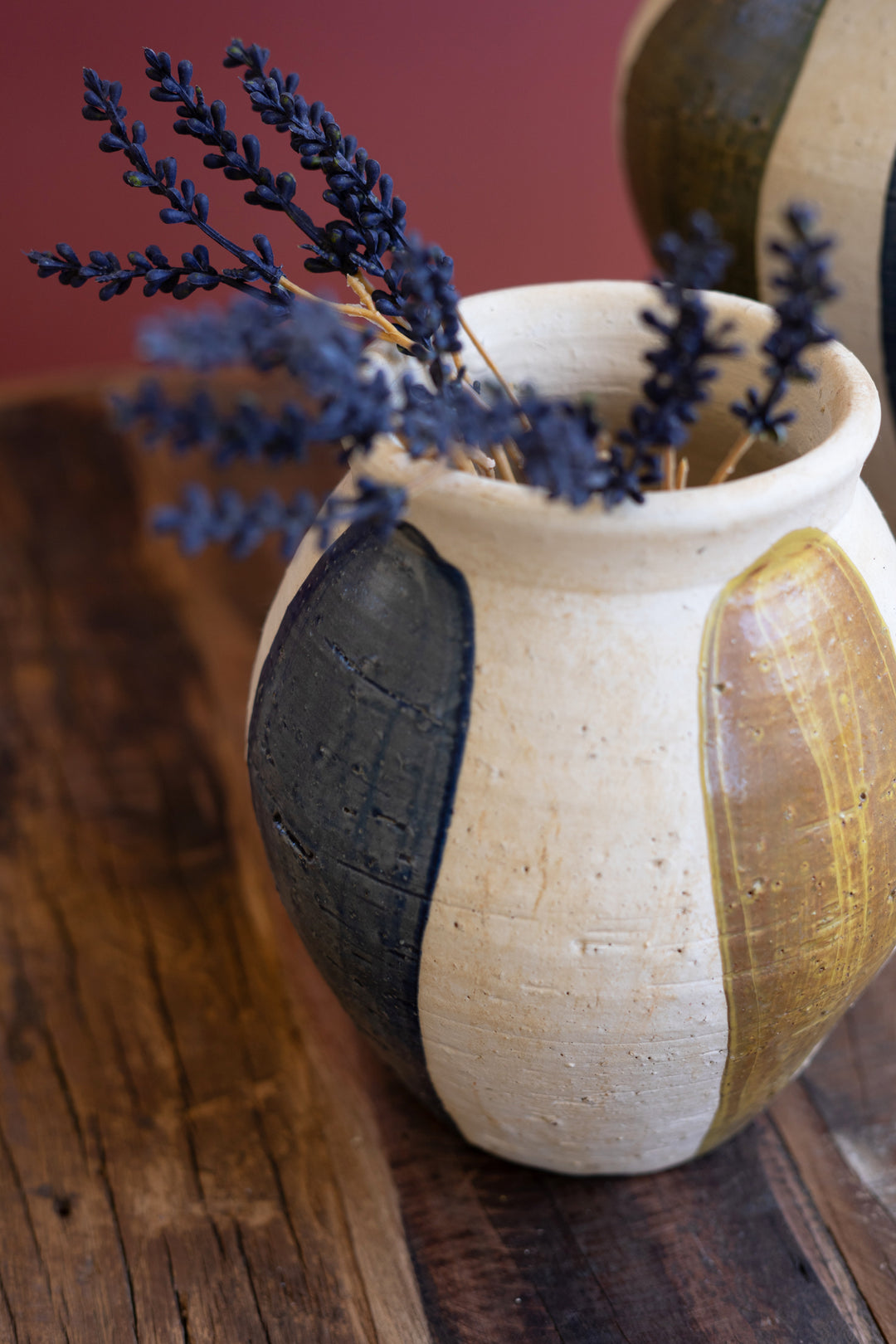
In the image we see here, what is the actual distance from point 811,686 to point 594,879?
14 cm

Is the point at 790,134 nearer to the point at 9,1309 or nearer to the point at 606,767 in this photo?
the point at 606,767

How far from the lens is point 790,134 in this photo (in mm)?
989

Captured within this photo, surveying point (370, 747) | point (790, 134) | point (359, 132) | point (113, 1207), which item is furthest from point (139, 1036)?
point (359, 132)

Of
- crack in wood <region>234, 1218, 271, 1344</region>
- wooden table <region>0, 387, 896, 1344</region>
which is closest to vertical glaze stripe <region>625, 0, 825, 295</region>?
wooden table <region>0, 387, 896, 1344</region>

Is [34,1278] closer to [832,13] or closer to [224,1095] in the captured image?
[224,1095]

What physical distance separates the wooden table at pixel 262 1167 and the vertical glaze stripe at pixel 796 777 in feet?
0.59

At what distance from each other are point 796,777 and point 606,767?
0.09 meters

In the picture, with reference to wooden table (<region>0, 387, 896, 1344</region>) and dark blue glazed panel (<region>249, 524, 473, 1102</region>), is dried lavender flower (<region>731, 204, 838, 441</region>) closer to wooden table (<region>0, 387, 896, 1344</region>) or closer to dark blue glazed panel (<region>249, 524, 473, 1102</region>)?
dark blue glazed panel (<region>249, 524, 473, 1102</region>)

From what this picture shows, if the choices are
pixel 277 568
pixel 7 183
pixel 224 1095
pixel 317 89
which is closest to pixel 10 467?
pixel 277 568

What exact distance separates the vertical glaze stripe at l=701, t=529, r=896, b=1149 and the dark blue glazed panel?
0.13m

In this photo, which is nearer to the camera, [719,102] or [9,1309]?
[9,1309]

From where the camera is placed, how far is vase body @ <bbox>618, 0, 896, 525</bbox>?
96cm

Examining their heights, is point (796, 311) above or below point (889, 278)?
above

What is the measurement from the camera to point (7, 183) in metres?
1.79
